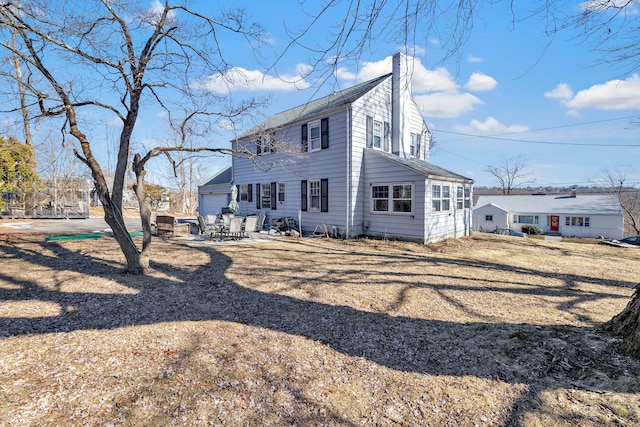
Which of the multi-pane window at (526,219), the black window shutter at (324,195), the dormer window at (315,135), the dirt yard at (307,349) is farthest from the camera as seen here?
the multi-pane window at (526,219)

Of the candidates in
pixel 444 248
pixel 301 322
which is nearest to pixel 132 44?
pixel 301 322

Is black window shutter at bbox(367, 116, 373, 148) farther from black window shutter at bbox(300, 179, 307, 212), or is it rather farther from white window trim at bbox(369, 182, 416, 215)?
black window shutter at bbox(300, 179, 307, 212)

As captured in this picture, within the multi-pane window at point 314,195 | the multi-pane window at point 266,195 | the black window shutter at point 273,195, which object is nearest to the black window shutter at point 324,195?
the multi-pane window at point 314,195

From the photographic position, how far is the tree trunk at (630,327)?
281cm

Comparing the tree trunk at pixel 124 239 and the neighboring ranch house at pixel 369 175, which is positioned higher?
the neighboring ranch house at pixel 369 175

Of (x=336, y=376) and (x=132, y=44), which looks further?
(x=132, y=44)

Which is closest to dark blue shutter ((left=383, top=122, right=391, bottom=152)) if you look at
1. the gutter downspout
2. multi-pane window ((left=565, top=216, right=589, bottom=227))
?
the gutter downspout

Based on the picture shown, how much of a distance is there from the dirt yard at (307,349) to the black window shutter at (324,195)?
6.88m

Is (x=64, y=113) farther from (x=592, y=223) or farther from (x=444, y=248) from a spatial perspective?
(x=592, y=223)

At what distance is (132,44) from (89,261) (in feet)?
17.1

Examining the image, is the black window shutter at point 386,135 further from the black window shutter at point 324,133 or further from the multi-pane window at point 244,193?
the multi-pane window at point 244,193

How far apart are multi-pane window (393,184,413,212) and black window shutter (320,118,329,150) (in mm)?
3648

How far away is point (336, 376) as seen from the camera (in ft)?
9.57

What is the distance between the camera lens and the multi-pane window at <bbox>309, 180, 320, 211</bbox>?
1410cm
